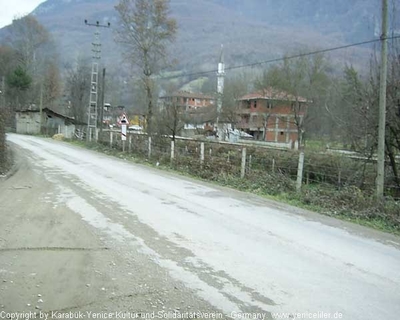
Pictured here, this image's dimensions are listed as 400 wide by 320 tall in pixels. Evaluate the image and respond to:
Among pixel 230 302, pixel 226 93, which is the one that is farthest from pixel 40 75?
pixel 230 302

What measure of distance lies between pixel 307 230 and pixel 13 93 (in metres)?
80.0

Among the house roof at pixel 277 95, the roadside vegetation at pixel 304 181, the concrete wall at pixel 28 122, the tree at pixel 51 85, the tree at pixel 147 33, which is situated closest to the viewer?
the roadside vegetation at pixel 304 181

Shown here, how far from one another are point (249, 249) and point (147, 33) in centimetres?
3790

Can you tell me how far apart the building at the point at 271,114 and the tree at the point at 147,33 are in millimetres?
23437

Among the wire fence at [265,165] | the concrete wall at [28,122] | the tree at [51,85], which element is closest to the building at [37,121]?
the concrete wall at [28,122]

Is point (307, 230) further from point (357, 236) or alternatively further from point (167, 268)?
point (167, 268)

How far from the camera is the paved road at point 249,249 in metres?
5.05

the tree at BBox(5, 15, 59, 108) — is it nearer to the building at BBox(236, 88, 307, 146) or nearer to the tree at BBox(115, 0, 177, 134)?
the building at BBox(236, 88, 307, 146)

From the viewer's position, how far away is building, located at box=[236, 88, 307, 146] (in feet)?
205

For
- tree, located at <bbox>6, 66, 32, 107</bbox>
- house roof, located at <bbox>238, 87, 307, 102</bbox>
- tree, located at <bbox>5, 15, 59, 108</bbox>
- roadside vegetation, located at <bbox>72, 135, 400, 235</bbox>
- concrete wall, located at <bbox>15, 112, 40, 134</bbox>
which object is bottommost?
roadside vegetation, located at <bbox>72, 135, 400, 235</bbox>

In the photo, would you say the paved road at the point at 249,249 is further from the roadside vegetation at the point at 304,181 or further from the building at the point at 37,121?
the building at the point at 37,121

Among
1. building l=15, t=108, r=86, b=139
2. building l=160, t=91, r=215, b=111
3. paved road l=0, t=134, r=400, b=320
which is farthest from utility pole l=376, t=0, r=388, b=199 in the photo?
building l=15, t=108, r=86, b=139

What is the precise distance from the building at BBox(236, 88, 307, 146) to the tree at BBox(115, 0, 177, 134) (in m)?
23.4

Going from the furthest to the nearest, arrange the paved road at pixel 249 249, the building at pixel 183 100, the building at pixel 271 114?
the building at pixel 271 114 < the building at pixel 183 100 < the paved road at pixel 249 249
